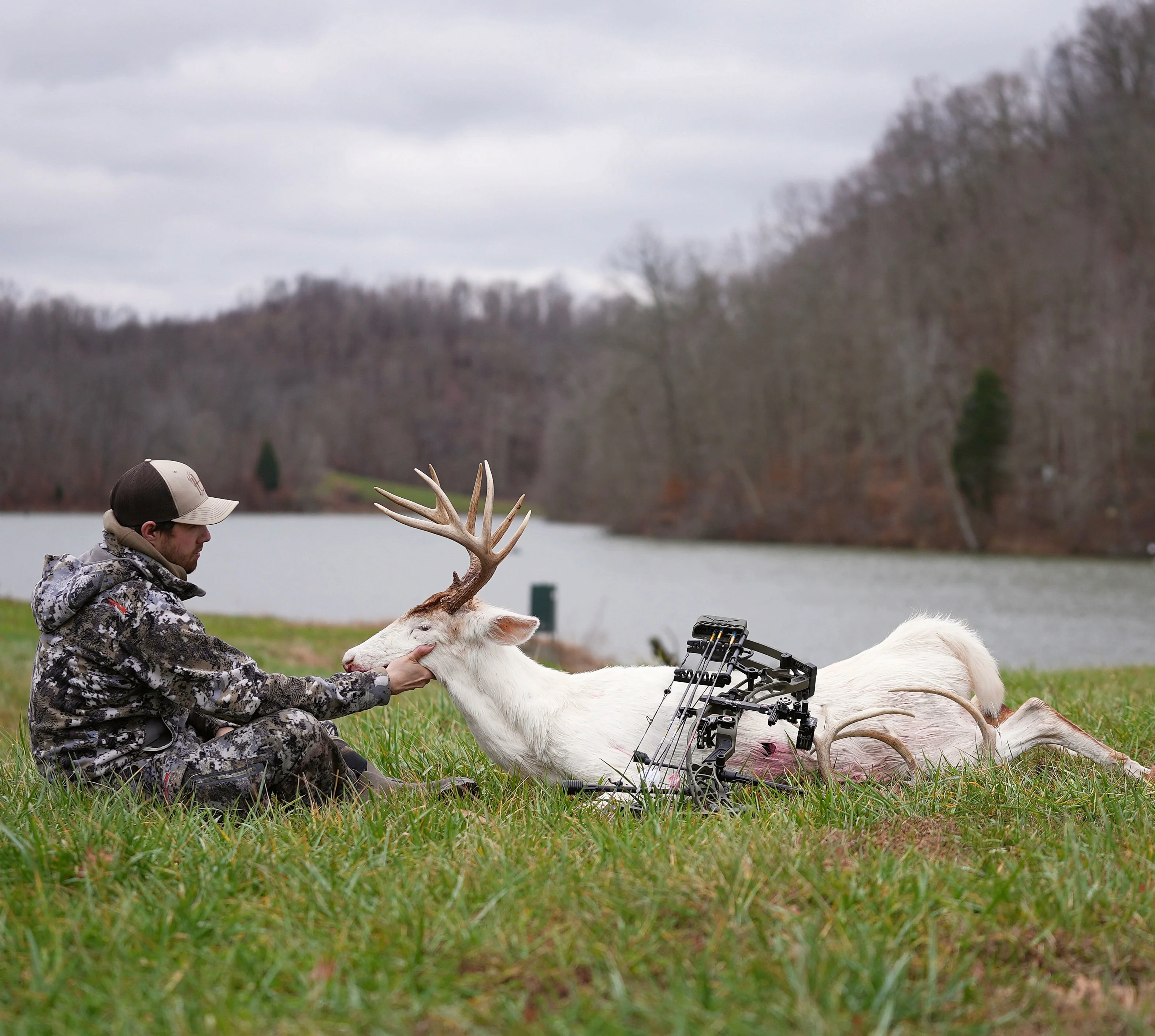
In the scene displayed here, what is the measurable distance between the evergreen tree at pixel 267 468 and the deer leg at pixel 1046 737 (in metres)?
75.2

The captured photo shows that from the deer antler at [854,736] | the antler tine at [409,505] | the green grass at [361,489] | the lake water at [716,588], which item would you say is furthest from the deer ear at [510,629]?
the green grass at [361,489]

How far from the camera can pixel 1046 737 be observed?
16.0ft

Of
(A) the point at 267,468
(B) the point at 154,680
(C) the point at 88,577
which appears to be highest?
(A) the point at 267,468

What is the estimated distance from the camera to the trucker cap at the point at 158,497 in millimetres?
4266

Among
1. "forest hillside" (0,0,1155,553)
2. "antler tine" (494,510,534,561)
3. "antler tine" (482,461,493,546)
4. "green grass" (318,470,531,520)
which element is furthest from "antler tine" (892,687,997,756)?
"green grass" (318,470,531,520)

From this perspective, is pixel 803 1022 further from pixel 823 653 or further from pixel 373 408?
pixel 373 408

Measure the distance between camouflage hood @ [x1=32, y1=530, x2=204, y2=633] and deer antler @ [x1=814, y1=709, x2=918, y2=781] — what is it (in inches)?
102

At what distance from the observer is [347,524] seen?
7144 centimetres

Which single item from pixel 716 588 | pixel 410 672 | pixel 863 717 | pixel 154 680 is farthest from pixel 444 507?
pixel 716 588

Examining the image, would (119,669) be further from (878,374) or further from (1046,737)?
(878,374)

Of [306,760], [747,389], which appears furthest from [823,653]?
[747,389]

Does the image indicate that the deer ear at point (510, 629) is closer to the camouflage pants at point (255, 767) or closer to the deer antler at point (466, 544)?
the deer antler at point (466, 544)

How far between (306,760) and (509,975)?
6.76ft

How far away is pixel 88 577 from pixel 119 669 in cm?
37
